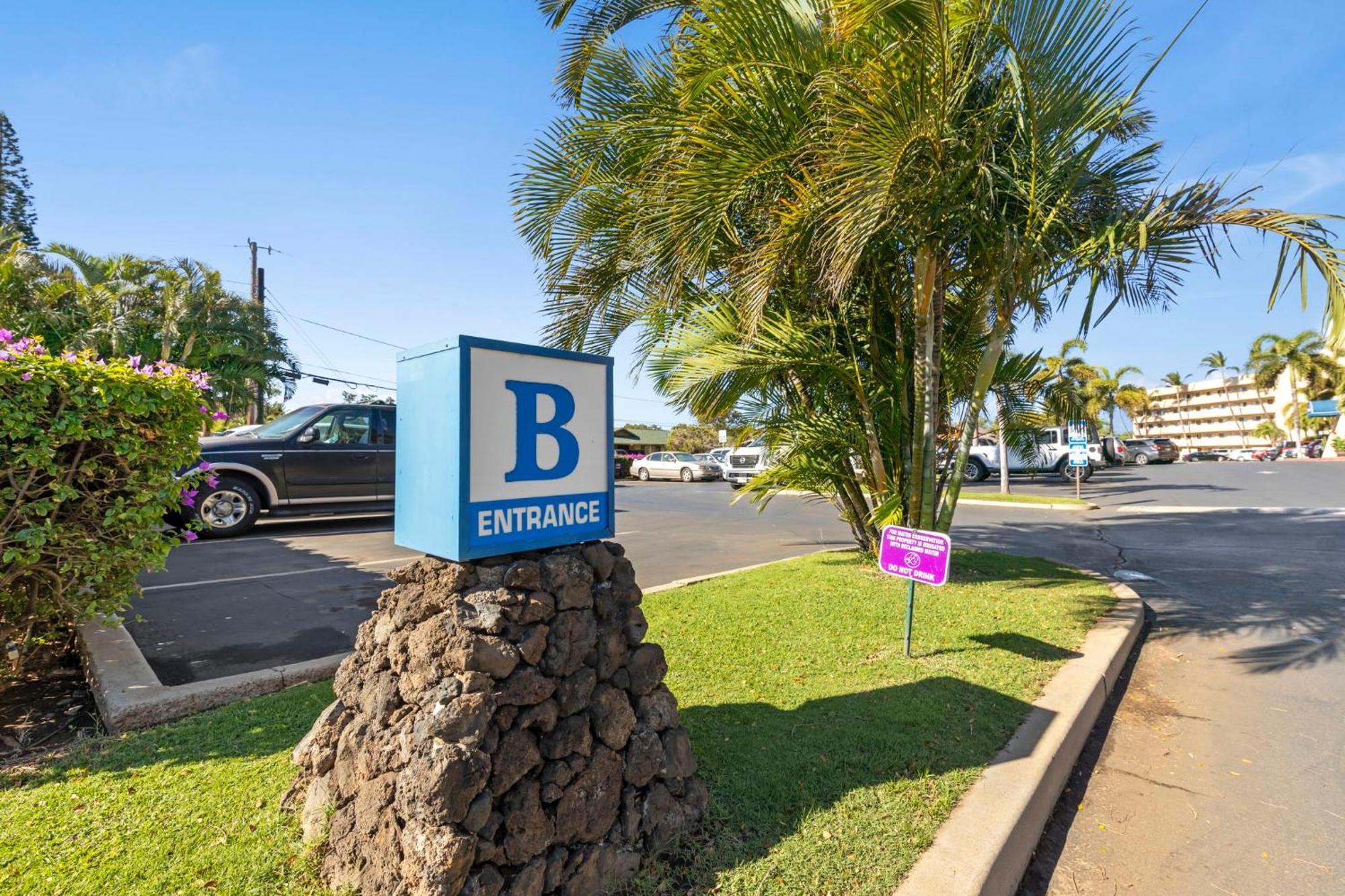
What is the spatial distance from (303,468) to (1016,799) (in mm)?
9707

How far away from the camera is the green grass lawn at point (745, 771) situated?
6.95 feet

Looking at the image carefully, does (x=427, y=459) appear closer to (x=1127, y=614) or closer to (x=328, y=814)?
(x=328, y=814)

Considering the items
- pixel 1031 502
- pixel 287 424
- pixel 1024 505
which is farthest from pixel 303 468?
pixel 1031 502

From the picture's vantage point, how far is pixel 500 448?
2.21m

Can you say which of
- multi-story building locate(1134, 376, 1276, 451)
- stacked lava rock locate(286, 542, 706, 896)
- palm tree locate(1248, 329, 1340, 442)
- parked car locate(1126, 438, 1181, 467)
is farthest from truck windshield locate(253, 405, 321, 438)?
multi-story building locate(1134, 376, 1276, 451)

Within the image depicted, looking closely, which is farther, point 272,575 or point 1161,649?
point 272,575

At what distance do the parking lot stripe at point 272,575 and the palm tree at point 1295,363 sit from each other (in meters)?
63.1

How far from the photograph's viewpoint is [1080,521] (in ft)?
41.0

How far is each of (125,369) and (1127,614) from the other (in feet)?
24.0

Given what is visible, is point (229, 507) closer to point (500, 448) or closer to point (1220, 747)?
point (500, 448)

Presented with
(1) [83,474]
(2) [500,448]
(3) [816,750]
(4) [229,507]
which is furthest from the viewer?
(4) [229,507]

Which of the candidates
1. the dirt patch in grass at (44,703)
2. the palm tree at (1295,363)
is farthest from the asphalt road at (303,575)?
the palm tree at (1295,363)

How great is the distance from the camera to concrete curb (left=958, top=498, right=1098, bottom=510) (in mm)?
14695

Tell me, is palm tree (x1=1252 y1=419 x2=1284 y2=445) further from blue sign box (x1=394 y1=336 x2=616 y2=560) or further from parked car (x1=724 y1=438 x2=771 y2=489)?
blue sign box (x1=394 y1=336 x2=616 y2=560)
